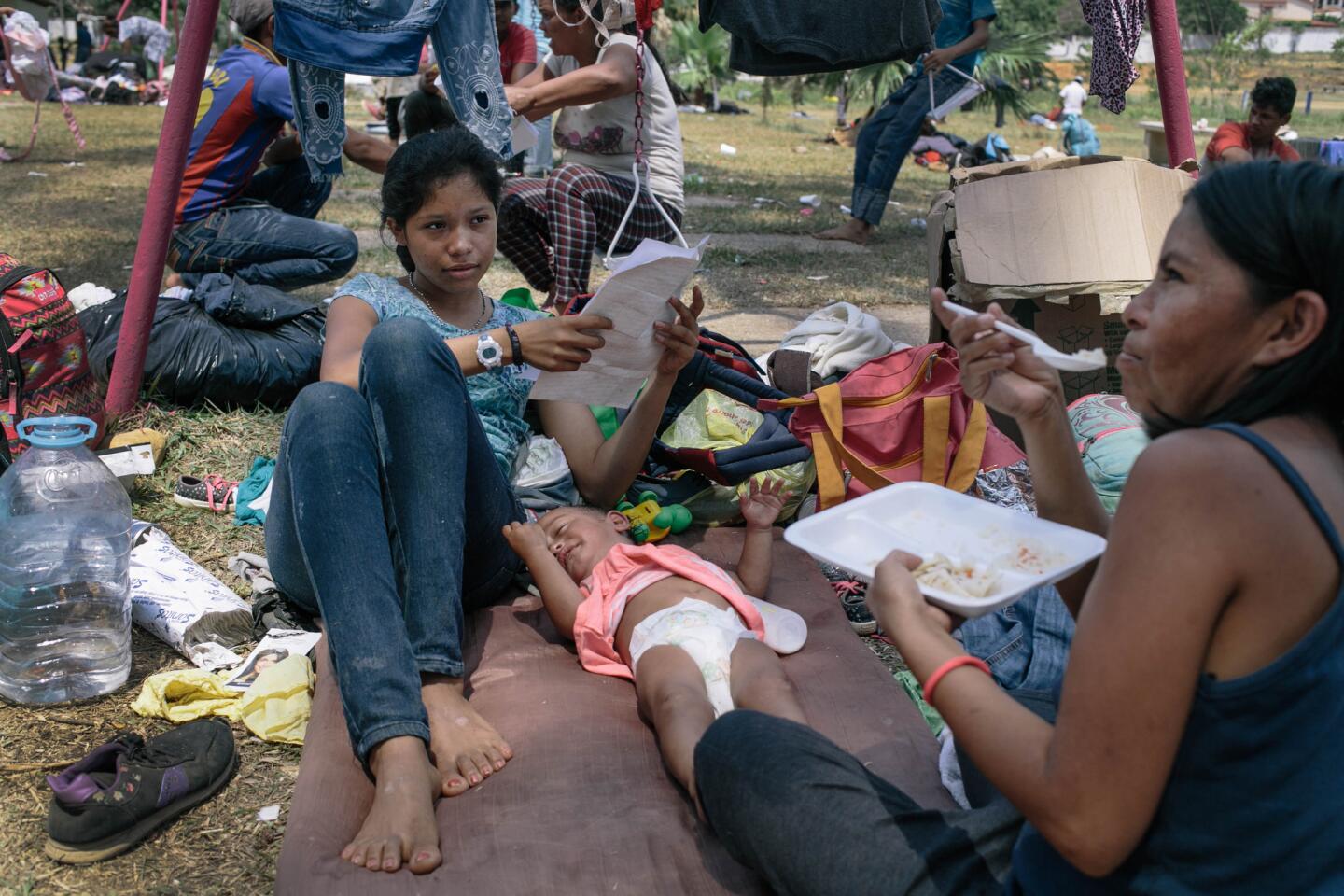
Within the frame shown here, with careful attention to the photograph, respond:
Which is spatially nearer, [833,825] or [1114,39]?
[833,825]

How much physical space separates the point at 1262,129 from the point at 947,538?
6982mm

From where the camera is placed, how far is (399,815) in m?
1.98

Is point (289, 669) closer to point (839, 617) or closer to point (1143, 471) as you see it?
point (839, 617)

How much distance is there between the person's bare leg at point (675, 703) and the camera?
2.15 m

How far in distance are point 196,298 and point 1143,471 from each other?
162 inches

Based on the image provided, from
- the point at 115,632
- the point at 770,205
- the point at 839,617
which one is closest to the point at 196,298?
the point at 115,632

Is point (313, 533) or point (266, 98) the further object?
point (266, 98)

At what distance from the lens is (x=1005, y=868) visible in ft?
5.22

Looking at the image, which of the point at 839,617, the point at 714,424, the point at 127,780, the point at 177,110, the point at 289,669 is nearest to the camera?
the point at 127,780

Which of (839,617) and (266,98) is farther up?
(266,98)

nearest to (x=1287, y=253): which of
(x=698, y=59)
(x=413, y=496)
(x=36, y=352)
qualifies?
(x=413, y=496)

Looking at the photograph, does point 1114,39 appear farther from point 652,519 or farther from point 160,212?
point 160,212

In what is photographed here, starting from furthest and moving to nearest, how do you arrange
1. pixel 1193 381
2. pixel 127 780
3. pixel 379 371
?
pixel 379 371
pixel 127 780
pixel 1193 381

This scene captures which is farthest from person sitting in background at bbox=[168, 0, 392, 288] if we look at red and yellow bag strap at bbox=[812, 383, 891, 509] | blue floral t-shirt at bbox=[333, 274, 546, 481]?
red and yellow bag strap at bbox=[812, 383, 891, 509]
